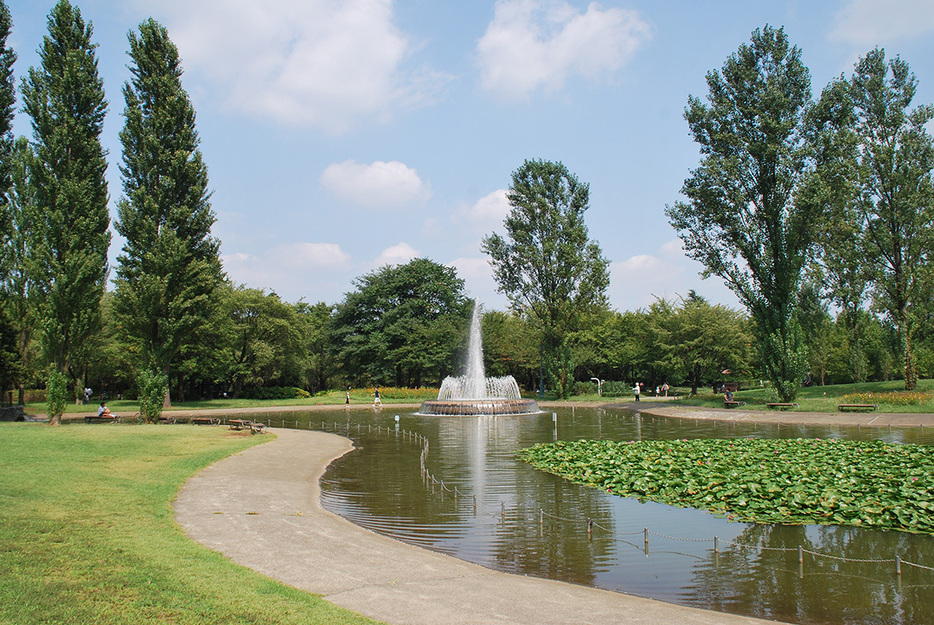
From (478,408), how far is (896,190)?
96.2 ft

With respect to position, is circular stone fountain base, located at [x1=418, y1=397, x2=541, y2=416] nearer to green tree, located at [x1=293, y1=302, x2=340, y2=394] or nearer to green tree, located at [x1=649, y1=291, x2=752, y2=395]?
green tree, located at [x1=649, y1=291, x2=752, y2=395]

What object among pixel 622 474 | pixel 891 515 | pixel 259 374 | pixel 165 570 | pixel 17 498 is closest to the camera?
pixel 165 570

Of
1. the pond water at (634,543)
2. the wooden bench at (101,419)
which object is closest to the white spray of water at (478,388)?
the wooden bench at (101,419)

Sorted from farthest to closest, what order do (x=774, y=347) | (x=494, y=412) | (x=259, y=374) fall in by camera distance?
(x=259, y=374)
(x=494, y=412)
(x=774, y=347)

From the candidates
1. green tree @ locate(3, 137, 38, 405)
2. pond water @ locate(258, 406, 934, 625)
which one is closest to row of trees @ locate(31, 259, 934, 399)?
green tree @ locate(3, 137, 38, 405)

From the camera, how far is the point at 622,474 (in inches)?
558

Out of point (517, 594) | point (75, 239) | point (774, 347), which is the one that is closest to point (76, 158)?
point (75, 239)

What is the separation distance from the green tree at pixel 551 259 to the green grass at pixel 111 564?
37.5m

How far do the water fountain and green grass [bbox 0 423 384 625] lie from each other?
23.9 meters

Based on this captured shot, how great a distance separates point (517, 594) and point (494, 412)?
93.7 ft

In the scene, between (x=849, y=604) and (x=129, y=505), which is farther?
(x=129, y=505)

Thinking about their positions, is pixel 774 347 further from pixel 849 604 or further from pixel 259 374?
pixel 259 374

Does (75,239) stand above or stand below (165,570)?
above

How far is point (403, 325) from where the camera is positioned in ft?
201
